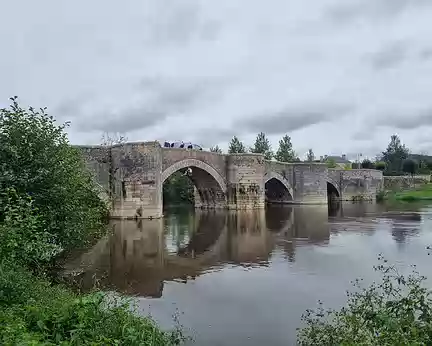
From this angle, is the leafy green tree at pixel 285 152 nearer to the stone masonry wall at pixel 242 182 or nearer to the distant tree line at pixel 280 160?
the distant tree line at pixel 280 160

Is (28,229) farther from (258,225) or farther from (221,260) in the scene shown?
(258,225)

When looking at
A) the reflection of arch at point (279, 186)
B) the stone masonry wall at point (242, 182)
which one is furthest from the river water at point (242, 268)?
the reflection of arch at point (279, 186)

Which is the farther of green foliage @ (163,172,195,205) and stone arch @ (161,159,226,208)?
green foliage @ (163,172,195,205)

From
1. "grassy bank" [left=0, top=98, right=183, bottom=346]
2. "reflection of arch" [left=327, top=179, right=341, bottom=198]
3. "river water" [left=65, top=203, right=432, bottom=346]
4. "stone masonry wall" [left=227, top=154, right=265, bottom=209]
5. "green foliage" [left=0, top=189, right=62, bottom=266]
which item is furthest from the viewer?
"reflection of arch" [left=327, top=179, right=341, bottom=198]

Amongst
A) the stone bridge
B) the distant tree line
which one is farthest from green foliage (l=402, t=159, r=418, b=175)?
the stone bridge

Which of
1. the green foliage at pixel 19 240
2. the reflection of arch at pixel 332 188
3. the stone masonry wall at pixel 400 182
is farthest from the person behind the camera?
the stone masonry wall at pixel 400 182

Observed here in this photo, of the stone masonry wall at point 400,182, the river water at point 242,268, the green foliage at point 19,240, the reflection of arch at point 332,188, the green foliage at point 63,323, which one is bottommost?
the river water at point 242,268

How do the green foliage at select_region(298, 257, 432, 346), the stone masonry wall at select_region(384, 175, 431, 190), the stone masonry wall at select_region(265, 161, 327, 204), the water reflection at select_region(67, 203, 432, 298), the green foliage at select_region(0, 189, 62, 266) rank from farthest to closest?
the stone masonry wall at select_region(384, 175, 431, 190), the stone masonry wall at select_region(265, 161, 327, 204), the water reflection at select_region(67, 203, 432, 298), the green foliage at select_region(0, 189, 62, 266), the green foliage at select_region(298, 257, 432, 346)

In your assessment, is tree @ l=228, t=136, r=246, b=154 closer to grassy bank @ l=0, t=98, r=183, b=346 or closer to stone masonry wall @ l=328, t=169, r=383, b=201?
stone masonry wall @ l=328, t=169, r=383, b=201

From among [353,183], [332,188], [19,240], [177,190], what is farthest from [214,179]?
[19,240]

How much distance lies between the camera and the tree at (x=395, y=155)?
68.9 m

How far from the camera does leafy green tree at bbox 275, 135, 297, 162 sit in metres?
59.5

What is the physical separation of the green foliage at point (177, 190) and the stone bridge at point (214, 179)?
8.39 meters

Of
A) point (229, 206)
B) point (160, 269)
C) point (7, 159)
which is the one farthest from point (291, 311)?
point (229, 206)
